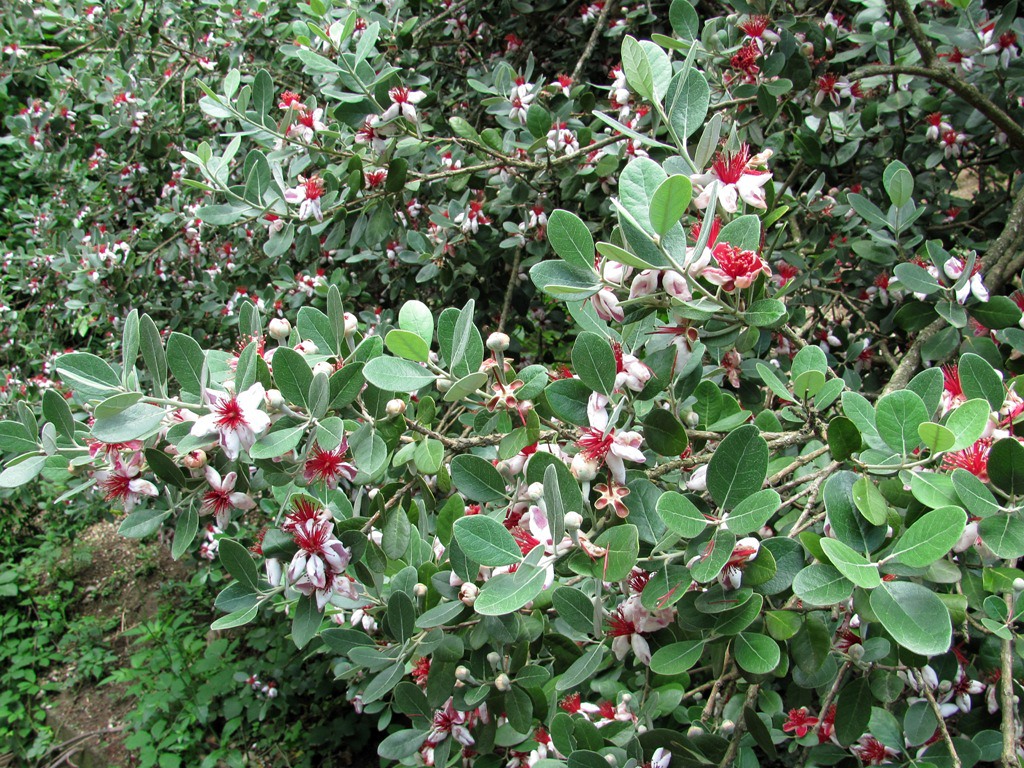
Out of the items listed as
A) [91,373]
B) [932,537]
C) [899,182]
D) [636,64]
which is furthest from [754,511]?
[899,182]

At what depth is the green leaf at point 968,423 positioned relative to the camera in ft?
2.31

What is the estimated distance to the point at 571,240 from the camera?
29.4 inches

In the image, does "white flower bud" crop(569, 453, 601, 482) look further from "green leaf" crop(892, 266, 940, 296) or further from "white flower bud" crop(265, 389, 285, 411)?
"green leaf" crop(892, 266, 940, 296)

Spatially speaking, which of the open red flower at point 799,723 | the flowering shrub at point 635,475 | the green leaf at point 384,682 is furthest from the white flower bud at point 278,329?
the open red flower at point 799,723

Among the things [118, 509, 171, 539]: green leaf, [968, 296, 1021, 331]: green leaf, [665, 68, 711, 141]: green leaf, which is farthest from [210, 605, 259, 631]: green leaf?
[968, 296, 1021, 331]: green leaf

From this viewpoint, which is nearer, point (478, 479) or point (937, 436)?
point (937, 436)

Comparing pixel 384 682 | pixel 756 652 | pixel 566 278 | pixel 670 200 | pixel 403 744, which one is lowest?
pixel 403 744

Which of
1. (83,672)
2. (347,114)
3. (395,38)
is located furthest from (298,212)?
(83,672)

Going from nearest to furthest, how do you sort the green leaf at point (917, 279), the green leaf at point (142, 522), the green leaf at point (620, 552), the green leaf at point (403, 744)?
the green leaf at point (620, 552), the green leaf at point (142, 522), the green leaf at point (403, 744), the green leaf at point (917, 279)

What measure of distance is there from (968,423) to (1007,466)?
5cm

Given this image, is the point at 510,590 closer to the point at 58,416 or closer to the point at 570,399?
the point at 570,399

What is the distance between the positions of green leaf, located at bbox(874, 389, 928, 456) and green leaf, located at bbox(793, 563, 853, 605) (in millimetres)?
158

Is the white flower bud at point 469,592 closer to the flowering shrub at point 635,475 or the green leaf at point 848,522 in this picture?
the flowering shrub at point 635,475

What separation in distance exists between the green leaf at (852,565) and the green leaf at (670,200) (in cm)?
33
